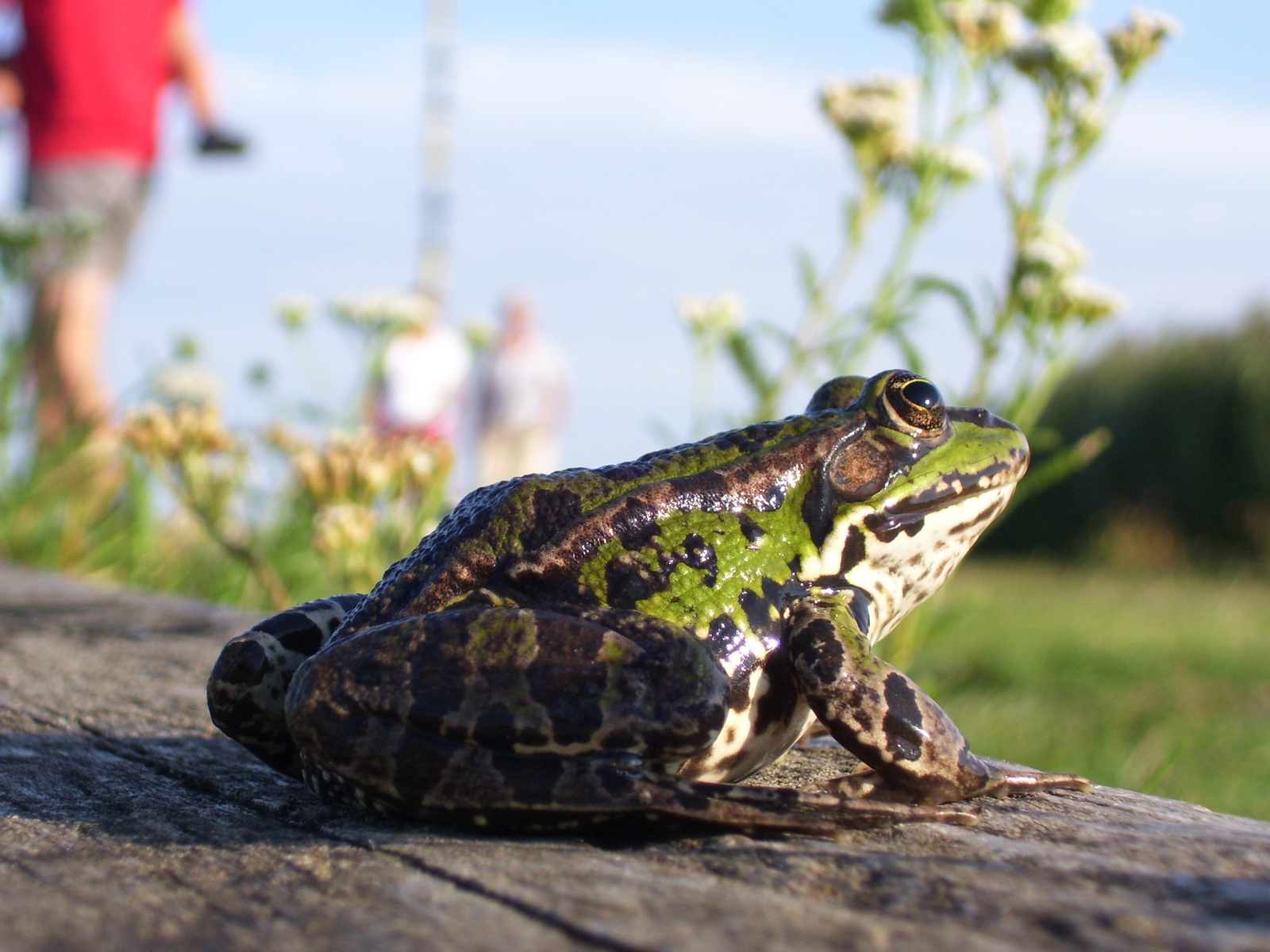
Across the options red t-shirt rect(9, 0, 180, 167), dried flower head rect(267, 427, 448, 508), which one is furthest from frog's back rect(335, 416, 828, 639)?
red t-shirt rect(9, 0, 180, 167)

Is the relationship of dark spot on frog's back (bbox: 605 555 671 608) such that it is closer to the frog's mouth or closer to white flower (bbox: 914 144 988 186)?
the frog's mouth

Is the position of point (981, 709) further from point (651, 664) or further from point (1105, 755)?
point (651, 664)

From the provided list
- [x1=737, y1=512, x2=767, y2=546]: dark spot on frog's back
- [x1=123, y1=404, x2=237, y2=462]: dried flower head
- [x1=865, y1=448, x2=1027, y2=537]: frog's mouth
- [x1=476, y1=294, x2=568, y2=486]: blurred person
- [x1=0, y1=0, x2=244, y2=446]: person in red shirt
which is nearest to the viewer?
[x1=737, y1=512, x2=767, y2=546]: dark spot on frog's back

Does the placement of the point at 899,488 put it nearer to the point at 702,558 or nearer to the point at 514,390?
the point at 702,558

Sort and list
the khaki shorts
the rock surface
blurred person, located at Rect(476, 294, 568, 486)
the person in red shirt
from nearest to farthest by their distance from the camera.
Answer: the rock surface, the person in red shirt, the khaki shorts, blurred person, located at Rect(476, 294, 568, 486)

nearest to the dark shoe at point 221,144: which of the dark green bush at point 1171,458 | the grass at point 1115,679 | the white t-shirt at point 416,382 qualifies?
the white t-shirt at point 416,382

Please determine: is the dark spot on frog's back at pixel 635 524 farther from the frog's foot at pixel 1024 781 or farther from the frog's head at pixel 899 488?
the frog's foot at pixel 1024 781
